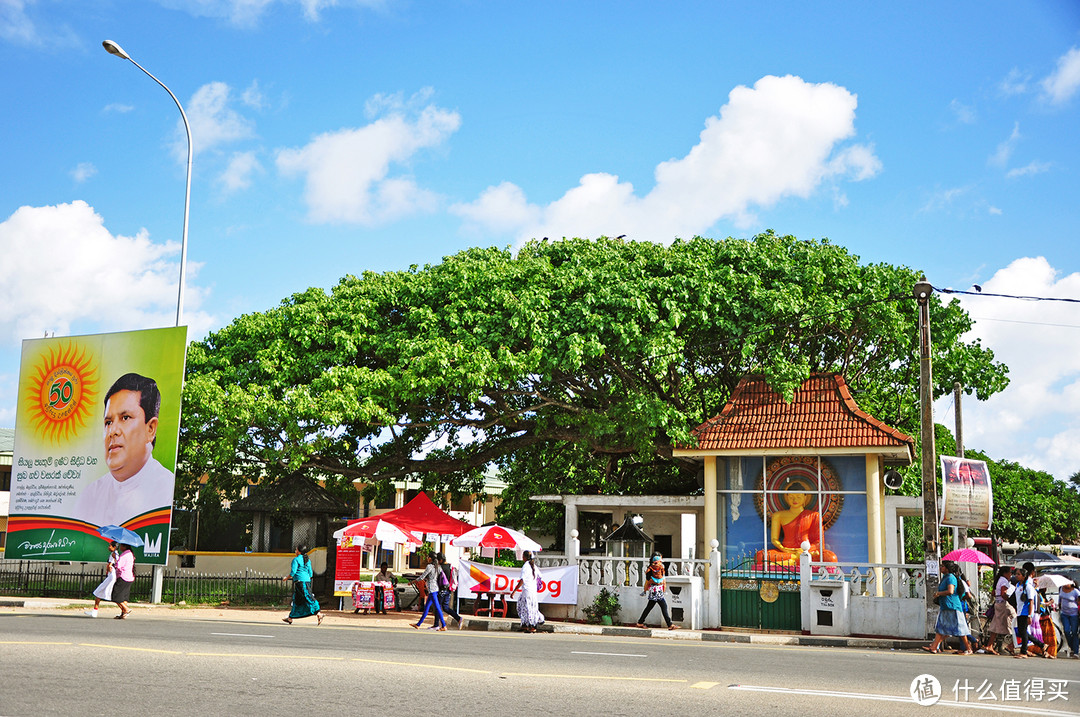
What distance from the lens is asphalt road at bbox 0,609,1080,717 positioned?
888 centimetres

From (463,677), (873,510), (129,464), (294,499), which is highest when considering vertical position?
(129,464)

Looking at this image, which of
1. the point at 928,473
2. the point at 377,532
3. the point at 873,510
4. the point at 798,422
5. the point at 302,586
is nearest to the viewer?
the point at 302,586

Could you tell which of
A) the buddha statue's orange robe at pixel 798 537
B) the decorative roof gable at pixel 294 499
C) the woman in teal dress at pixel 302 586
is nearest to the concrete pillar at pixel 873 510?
the buddha statue's orange robe at pixel 798 537

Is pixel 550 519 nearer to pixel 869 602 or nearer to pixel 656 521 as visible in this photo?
pixel 656 521

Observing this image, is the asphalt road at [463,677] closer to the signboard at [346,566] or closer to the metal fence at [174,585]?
the signboard at [346,566]

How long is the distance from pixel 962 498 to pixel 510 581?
10.9 m

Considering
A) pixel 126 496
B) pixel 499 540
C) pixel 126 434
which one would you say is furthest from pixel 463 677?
pixel 126 434

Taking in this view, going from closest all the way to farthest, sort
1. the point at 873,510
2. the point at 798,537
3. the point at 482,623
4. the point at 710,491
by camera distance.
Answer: the point at 482,623, the point at 873,510, the point at 798,537, the point at 710,491

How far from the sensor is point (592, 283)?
25.4 metres

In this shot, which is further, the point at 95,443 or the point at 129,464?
the point at 95,443

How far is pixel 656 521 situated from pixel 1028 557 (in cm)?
2926

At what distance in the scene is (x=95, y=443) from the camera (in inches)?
1056

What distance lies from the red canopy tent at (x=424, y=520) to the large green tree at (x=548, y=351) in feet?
8.15

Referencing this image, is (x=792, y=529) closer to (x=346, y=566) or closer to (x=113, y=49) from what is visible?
(x=346, y=566)
